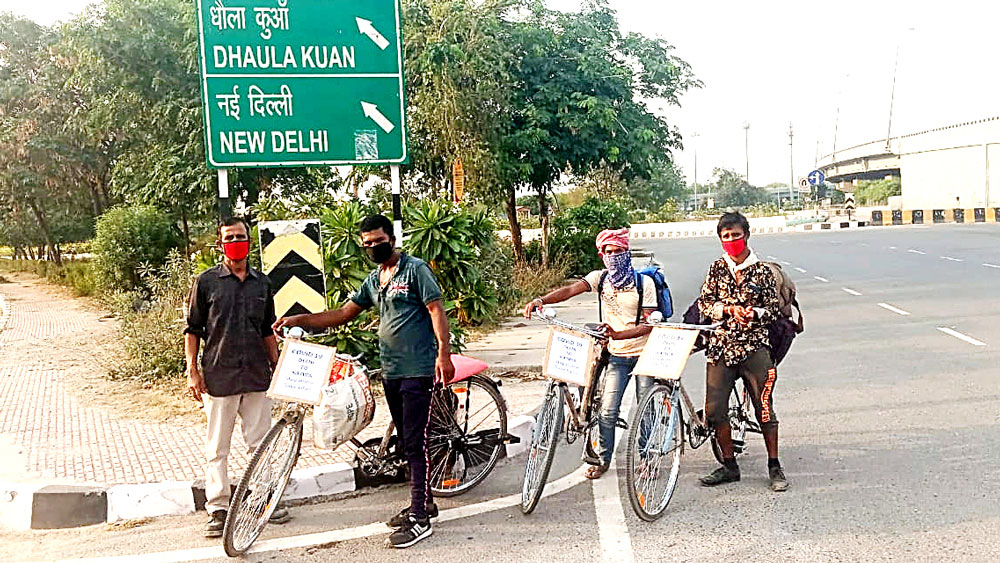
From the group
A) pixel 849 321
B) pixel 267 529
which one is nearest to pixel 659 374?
pixel 267 529

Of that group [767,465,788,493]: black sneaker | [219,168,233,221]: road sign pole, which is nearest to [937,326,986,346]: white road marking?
[767,465,788,493]: black sneaker

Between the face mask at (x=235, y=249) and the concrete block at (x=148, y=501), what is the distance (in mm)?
1620

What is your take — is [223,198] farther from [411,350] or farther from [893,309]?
[893,309]

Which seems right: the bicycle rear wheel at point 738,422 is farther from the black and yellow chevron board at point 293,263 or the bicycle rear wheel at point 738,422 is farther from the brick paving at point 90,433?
the black and yellow chevron board at point 293,263

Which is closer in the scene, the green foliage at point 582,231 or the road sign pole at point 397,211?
the road sign pole at point 397,211

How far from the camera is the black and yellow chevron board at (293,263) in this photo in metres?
7.36

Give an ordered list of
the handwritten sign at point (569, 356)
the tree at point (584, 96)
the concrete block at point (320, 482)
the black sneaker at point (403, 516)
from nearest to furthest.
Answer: the black sneaker at point (403, 516)
the handwritten sign at point (569, 356)
the concrete block at point (320, 482)
the tree at point (584, 96)

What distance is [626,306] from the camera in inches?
225

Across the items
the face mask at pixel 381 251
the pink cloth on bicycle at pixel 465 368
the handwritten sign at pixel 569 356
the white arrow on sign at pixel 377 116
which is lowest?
the pink cloth on bicycle at pixel 465 368

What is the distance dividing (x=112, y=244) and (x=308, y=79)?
549 inches

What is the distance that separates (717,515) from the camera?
17.2 ft

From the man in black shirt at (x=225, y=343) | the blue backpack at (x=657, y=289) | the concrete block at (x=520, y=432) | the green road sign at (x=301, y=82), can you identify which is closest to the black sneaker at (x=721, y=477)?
the blue backpack at (x=657, y=289)

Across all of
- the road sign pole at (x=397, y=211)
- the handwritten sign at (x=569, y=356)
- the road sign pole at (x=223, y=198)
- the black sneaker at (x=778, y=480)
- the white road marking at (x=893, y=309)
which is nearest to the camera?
the handwritten sign at (x=569, y=356)

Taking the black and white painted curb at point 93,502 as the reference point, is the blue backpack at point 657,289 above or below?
above
